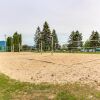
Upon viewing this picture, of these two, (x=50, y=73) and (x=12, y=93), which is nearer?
(x=12, y=93)

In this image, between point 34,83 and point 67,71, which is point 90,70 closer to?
point 67,71

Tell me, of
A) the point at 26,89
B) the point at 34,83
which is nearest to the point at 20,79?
the point at 34,83

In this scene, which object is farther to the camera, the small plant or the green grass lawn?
the green grass lawn

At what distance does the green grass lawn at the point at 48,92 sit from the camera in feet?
33.4

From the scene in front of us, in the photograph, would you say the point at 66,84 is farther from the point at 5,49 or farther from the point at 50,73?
the point at 5,49

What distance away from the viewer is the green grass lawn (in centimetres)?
1017

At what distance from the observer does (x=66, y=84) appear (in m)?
11.9

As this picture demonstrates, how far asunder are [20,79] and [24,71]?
2.13 metres

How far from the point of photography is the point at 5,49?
5531 cm

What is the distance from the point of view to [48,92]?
10.9 metres

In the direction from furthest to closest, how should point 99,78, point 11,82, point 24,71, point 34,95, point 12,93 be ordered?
point 24,71
point 11,82
point 99,78
point 12,93
point 34,95

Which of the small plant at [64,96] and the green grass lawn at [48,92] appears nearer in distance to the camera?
the small plant at [64,96]

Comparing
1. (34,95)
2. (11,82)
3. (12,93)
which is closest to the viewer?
(34,95)

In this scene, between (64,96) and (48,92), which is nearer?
(64,96)
